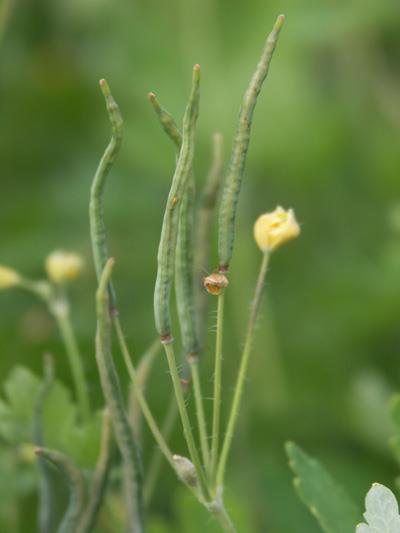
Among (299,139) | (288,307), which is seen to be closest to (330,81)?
(299,139)

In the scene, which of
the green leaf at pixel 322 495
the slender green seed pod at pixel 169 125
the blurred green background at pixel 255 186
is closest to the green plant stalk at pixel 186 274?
the slender green seed pod at pixel 169 125

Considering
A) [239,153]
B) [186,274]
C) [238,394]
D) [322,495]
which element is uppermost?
[239,153]

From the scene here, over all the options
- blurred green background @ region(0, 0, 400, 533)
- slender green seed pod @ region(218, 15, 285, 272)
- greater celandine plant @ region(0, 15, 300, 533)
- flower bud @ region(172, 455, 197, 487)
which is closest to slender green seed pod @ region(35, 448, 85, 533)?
greater celandine plant @ region(0, 15, 300, 533)

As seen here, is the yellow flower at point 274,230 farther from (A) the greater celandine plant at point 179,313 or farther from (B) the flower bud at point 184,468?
(B) the flower bud at point 184,468

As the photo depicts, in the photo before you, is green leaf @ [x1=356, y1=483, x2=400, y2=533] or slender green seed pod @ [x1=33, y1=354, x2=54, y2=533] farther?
slender green seed pod @ [x1=33, y1=354, x2=54, y2=533]

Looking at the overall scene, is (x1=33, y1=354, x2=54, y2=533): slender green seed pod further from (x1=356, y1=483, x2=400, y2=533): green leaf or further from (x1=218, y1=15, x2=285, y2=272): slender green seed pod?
(x1=356, y1=483, x2=400, y2=533): green leaf

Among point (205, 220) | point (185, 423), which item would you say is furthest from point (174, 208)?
point (205, 220)

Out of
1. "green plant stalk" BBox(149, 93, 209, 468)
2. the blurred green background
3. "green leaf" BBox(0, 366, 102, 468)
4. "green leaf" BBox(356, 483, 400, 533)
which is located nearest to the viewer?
"green leaf" BBox(356, 483, 400, 533)

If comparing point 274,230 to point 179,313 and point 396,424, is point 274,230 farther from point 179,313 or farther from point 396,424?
point 396,424
